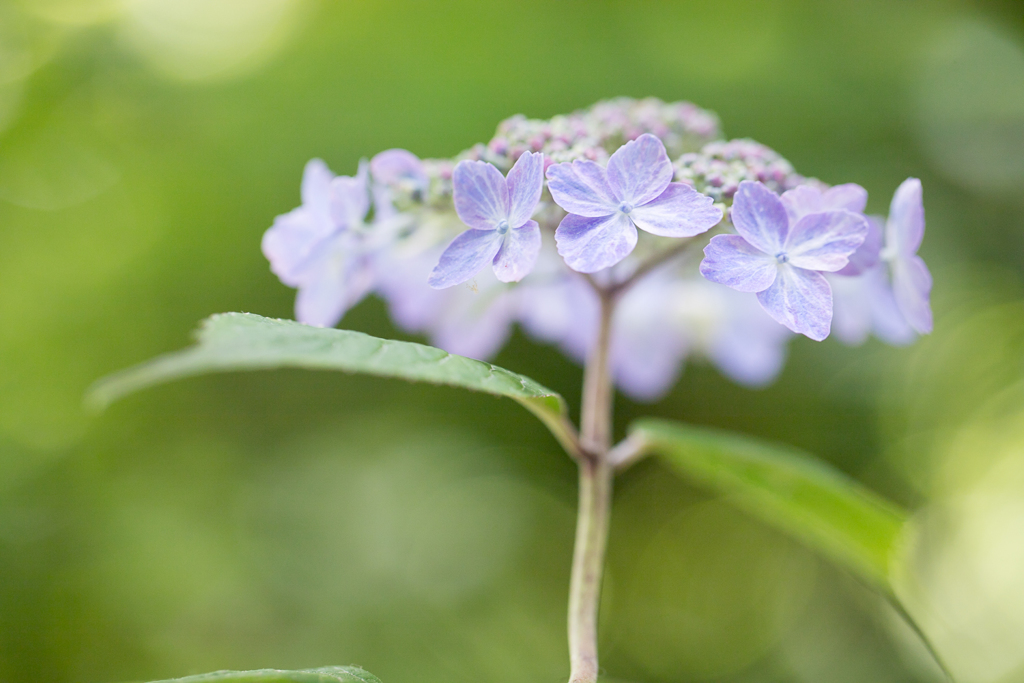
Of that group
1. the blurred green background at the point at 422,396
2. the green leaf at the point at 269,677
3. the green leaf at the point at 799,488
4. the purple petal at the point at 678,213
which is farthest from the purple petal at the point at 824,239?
the blurred green background at the point at 422,396

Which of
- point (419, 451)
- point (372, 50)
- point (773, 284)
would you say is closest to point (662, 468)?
point (419, 451)

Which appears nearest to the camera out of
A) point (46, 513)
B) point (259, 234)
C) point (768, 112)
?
point (46, 513)

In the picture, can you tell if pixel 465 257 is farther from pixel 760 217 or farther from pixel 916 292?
pixel 916 292

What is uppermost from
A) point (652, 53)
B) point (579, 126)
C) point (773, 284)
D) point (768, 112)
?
point (652, 53)

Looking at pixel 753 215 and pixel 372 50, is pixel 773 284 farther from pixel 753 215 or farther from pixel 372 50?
pixel 372 50

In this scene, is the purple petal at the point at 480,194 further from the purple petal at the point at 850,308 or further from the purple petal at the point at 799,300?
the purple petal at the point at 850,308

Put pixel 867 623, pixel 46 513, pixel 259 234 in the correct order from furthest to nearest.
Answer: pixel 867 623 → pixel 259 234 → pixel 46 513
